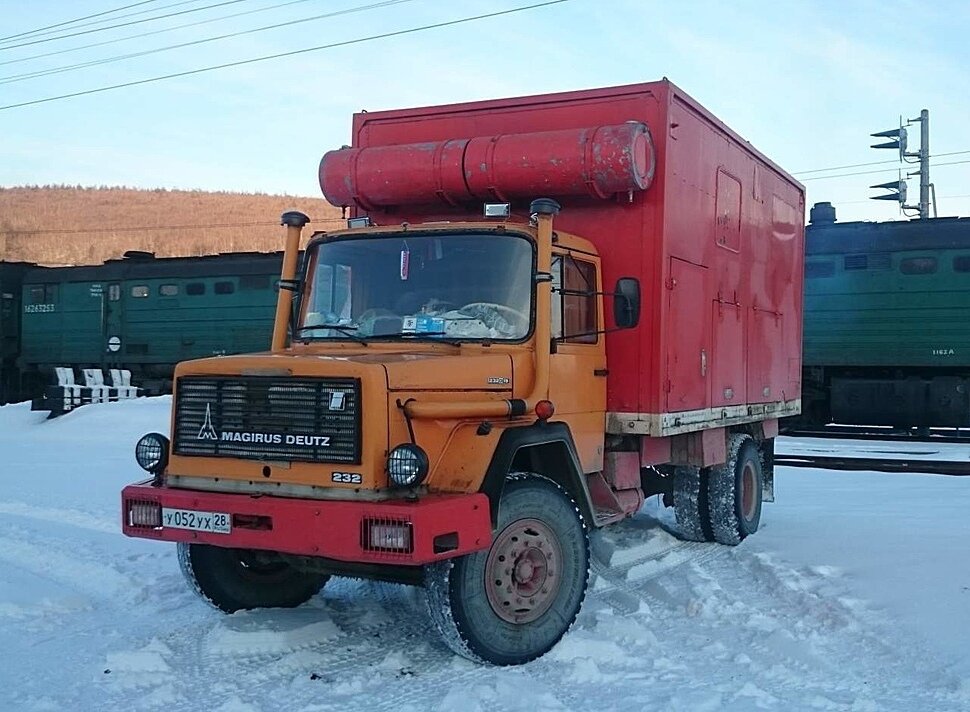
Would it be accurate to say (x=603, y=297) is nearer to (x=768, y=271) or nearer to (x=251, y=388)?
(x=251, y=388)

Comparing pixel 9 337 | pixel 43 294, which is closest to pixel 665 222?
pixel 43 294

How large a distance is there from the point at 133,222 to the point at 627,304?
8617 cm

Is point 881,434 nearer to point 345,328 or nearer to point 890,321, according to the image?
point 890,321

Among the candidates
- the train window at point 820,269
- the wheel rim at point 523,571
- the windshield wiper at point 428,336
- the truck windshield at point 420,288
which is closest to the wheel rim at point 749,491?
the wheel rim at point 523,571

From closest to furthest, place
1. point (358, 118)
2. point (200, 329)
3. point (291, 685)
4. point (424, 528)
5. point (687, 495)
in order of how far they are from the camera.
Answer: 1. point (424, 528)
2. point (291, 685)
3. point (358, 118)
4. point (687, 495)
5. point (200, 329)

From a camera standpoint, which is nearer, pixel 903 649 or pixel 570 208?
pixel 903 649

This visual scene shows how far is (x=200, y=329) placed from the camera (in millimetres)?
22641

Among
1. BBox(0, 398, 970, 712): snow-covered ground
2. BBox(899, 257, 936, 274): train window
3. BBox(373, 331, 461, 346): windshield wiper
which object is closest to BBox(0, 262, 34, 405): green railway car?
BBox(0, 398, 970, 712): snow-covered ground

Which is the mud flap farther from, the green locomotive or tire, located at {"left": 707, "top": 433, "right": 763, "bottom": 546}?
the green locomotive

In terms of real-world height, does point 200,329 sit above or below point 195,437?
above

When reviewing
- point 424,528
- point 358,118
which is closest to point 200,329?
point 358,118

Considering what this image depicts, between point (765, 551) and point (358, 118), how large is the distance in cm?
469

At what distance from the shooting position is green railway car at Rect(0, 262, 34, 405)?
25969 mm

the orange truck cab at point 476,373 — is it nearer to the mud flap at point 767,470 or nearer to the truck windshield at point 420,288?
the truck windshield at point 420,288
